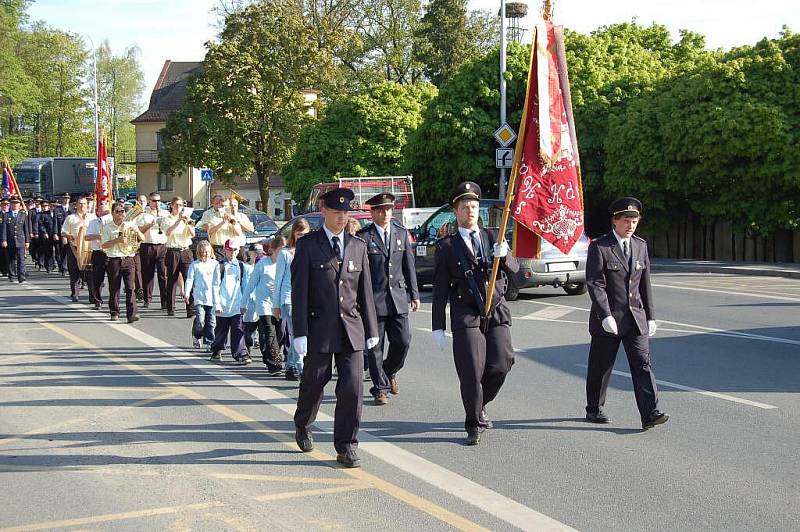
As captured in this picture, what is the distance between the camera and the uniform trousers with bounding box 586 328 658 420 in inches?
308

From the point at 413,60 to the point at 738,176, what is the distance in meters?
39.9

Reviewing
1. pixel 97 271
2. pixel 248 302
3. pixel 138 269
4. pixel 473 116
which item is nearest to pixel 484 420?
pixel 248 302

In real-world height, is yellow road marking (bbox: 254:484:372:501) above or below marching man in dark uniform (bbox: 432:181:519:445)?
below

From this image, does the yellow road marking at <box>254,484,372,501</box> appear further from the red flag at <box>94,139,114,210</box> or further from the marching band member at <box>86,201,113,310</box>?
the red flag at <box>94,139,114,210</box>

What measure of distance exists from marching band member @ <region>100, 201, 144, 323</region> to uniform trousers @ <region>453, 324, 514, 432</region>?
9512 millimetres

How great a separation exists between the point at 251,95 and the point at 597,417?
41.0 metres

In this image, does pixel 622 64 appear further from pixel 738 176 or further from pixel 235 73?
pixel 235 73

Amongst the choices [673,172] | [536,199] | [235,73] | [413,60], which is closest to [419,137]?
[673,172]

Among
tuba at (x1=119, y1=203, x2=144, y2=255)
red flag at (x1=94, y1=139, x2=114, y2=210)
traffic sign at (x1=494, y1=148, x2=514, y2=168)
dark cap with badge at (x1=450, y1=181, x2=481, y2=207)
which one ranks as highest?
traffic sign at (x1=494, y1=148, x2=514, y2=168)

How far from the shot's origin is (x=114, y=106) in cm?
9862

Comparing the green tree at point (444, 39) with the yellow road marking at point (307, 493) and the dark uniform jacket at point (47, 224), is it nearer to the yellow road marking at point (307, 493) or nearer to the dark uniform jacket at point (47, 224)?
the dark uniform jacket at point (47, 224)

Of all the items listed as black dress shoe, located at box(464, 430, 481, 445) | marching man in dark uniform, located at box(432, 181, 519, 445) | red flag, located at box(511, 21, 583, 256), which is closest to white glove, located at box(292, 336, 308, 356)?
marching man in dark uniform, located at box(432, 181, 519, 445)

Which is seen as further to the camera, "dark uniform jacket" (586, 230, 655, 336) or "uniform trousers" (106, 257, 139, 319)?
"uniform trousers" (106, 257, 139, 319)

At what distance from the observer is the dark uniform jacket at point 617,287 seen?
793cm
